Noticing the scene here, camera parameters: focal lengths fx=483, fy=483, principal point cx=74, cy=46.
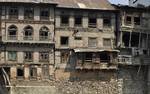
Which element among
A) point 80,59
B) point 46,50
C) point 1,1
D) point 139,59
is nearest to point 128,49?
point 139,59

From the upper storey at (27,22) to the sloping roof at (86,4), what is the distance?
2.43 metres

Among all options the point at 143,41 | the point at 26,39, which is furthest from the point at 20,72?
the point at 143,41

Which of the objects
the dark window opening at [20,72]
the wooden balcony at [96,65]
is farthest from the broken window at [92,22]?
the dark window opening at [20,72]

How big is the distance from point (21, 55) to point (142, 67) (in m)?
18.4

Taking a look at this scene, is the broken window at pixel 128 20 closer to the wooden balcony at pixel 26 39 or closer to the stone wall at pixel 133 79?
the stone wall at pixel 133 79

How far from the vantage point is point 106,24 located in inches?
2869

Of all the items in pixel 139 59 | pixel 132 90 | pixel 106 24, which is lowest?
pixel 132 90

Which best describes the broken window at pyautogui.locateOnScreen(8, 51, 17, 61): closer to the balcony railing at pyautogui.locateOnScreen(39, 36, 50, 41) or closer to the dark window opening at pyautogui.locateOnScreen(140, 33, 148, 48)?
the balcony railing at pyautogui.locateOnScreen(39, 36, 50, 41)

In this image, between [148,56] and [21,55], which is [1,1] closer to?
[21,55]

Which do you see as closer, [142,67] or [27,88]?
[27,88]

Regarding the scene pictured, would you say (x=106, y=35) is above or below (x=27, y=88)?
above

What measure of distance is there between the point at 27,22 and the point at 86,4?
10.00m

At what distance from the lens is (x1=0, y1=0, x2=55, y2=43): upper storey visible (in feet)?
226

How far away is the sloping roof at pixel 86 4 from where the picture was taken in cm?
7194
